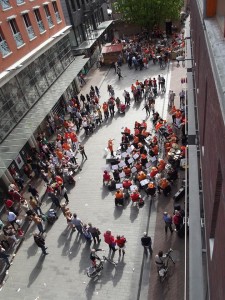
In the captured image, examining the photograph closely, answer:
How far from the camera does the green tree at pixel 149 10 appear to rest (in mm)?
40188

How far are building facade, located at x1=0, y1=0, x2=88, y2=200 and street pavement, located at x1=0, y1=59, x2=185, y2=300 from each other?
3338 millimetres

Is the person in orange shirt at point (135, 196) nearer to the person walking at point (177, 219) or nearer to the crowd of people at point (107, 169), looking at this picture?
the crowd of people at point (107, 169)

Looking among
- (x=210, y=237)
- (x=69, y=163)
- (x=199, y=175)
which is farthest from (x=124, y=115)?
(x=210, y=237)

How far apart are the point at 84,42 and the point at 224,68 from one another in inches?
1343

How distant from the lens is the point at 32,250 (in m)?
14.5

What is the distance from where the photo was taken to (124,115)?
24.7m

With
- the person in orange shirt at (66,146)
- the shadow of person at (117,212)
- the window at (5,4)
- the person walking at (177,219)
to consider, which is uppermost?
the window at (5,4)

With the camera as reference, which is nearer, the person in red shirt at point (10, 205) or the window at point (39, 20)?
the person in red shirt at point (10, 205)

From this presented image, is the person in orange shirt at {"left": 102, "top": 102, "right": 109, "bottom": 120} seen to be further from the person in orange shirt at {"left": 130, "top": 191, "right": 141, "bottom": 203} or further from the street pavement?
the person in orange shirt at {"left": 130, "top": 191, "right": 141, "bottom": 203}

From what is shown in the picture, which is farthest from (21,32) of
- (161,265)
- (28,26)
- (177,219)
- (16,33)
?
(161,265)

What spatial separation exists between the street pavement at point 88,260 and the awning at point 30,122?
3013 millimetres

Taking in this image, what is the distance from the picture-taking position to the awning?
55.2ft

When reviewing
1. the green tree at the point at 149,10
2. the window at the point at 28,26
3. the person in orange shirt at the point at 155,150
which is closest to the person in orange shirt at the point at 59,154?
the person in orange shirt at the point at 155,150

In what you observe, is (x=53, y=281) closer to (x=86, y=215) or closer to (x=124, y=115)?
(x=86, y=215)
